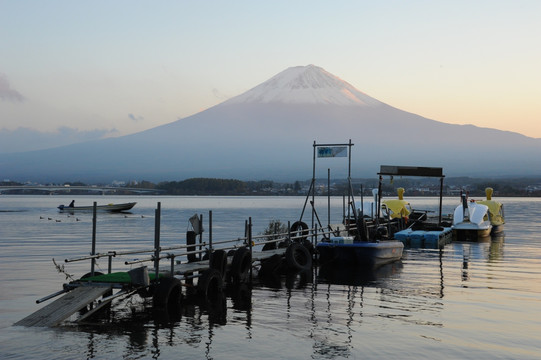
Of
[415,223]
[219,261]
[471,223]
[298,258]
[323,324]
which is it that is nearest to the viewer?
[323,324]

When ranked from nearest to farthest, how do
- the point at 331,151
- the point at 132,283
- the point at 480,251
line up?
the point at 132,283 < the point at 331,151 < the point at 480,251

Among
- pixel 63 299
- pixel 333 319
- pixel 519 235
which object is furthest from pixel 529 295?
pixel 519 235

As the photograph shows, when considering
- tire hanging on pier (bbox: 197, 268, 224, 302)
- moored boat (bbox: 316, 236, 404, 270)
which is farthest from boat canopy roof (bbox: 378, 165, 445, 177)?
tire hanging on pier (bbox: 197, 268, 224, 302)

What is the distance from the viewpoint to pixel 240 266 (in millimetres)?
22797

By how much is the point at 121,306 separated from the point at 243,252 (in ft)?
19.9

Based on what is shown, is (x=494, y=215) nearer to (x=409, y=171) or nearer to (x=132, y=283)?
(x=409, y=171)

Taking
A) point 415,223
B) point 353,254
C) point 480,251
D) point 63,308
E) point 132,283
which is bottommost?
point 480,251

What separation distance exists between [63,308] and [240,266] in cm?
853

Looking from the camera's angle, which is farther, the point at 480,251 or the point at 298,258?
the point at 480,251

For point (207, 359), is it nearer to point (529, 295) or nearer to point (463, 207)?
point (529, 295)

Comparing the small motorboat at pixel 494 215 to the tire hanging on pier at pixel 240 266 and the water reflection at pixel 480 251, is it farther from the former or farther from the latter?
the tire hanging on pier at pixel 240 266

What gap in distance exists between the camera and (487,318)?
16.6 m

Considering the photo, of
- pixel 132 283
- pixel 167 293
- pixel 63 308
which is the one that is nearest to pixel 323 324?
pixel 167 293

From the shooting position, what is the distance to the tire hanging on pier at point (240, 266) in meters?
22.7
